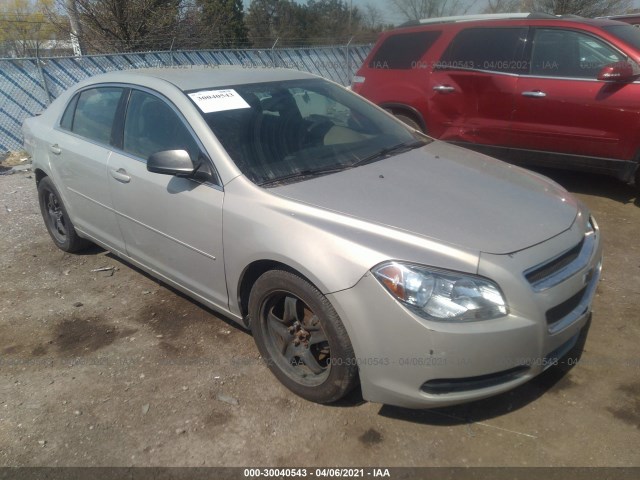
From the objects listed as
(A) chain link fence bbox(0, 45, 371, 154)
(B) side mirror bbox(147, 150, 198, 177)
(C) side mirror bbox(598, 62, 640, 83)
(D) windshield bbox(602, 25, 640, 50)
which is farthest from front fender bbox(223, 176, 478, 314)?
(A) chain link fence bbox(0, 45, 371, 154)

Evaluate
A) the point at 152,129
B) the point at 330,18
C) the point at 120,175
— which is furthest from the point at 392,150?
the point at 330,18

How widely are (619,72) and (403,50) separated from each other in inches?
101

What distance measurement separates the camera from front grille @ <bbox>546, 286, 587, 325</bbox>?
7.69 ft

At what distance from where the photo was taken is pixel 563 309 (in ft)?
7.96

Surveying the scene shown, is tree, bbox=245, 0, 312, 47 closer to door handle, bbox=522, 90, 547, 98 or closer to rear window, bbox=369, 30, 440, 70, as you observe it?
rear window, bbox=369, 30, 440, 70

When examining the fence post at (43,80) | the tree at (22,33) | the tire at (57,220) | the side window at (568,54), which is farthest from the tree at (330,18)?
the tire at (57,220)

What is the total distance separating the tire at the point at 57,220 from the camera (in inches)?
181

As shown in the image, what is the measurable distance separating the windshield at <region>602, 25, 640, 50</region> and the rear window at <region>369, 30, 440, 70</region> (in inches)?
74.2

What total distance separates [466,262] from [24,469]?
2.28 meters

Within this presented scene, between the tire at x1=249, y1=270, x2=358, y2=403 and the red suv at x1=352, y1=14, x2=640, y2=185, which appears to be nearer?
the tire at x1=249, y1=270, x2=358, y2=403

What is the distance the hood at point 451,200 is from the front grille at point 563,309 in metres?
0.31

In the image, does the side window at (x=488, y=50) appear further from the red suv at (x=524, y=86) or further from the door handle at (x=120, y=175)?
the door handle at (x=120, y=175)

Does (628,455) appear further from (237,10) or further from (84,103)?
(237,10)

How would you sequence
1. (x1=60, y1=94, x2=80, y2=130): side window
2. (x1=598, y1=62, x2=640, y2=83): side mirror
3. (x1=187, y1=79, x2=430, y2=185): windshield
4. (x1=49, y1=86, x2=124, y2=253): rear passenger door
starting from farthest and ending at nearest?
(x1=598, y1=62, x2=640, y2=83): side mirror
(x1=60, y1=94, x2=80, y2=130): side window
(x1=49, y1=86, x2=124, y2=253): rear passenger door
(x1=187, y1=79, x2=430, y2=185): windshield
